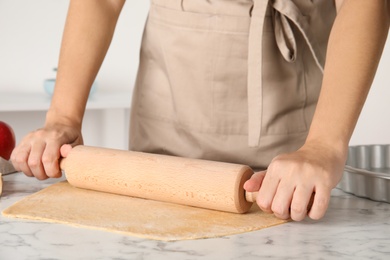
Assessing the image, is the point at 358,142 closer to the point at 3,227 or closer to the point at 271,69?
the point at 271,69

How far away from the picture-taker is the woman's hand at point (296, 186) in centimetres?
113

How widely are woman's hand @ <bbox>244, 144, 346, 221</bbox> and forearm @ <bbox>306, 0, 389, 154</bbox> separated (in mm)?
81

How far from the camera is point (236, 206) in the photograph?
46.7 inches

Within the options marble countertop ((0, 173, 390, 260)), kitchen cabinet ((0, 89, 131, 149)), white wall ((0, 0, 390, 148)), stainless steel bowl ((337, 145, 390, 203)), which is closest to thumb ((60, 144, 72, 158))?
marble countertop ((0, 173, 390, 260))

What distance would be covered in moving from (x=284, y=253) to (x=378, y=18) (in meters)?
0.50

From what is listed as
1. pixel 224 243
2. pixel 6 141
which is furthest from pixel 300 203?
pixel 6 141

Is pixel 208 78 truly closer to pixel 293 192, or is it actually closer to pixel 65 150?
pixel 65 150

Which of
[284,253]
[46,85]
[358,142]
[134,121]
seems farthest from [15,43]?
[284,253]

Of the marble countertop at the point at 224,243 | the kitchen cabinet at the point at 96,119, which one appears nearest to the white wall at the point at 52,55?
the kitchen cabinet at the point at 96,119

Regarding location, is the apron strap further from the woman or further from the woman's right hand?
the woman's right hand

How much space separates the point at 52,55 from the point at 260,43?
251cm

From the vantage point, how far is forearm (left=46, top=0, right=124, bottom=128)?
160 cm

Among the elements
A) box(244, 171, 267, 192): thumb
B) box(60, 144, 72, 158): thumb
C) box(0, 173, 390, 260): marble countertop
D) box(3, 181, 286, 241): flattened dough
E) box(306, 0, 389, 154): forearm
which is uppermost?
box(306, 0, 389, 154): forearm

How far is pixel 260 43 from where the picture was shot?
1473 mm
